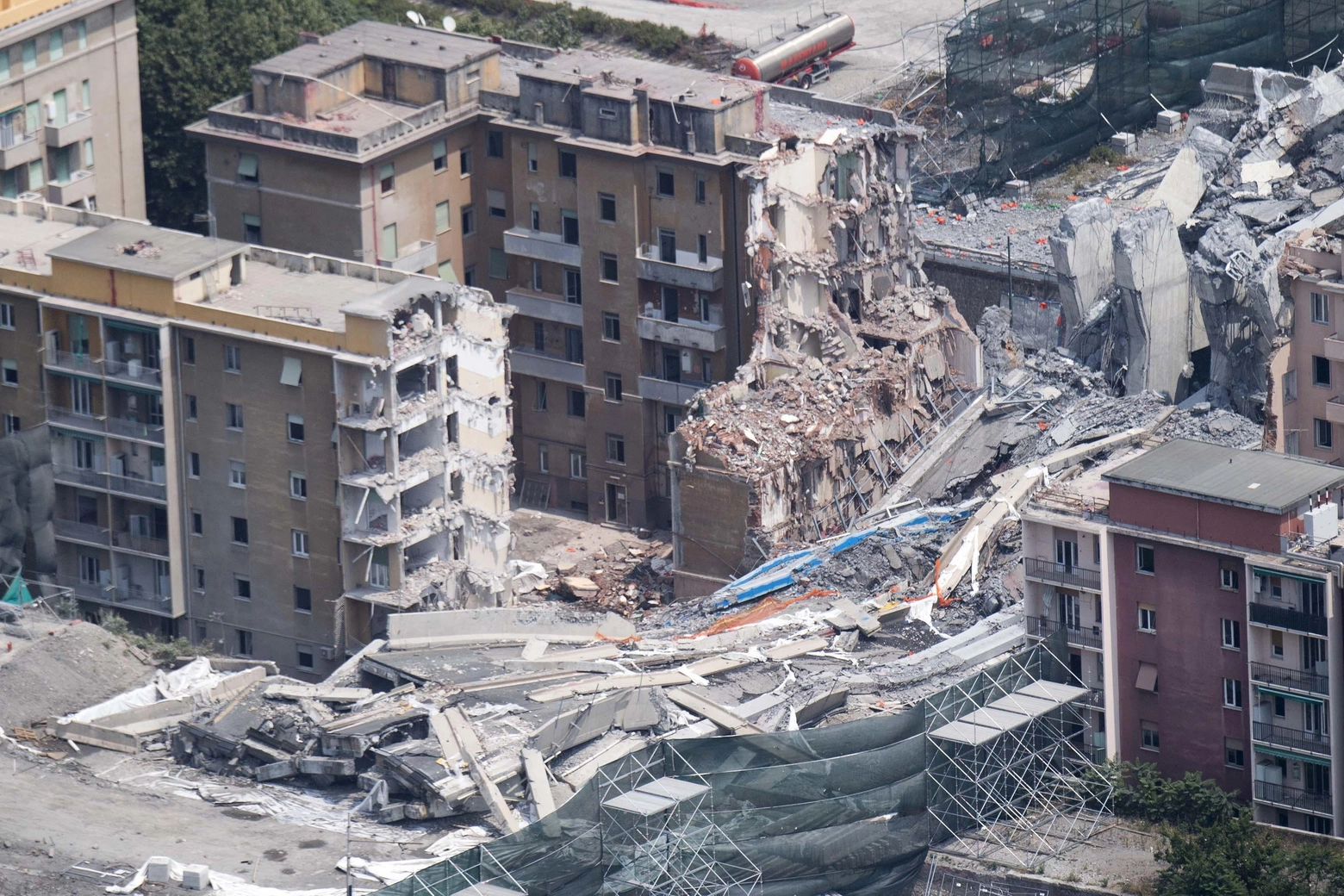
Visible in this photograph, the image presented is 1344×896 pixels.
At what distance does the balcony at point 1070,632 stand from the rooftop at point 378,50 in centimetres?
3916

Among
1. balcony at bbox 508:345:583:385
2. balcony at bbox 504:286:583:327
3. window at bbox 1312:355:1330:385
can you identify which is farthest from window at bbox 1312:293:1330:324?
balcony at bbox 508:345:583:385

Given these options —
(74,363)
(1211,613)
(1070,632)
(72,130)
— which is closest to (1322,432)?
(1070,632)

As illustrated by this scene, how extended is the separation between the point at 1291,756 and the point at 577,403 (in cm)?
4146

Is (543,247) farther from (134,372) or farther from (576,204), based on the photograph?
(134,372)

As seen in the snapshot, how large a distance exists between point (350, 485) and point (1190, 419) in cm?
2737

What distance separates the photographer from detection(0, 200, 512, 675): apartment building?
110m

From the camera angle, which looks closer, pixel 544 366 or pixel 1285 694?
pixel 1285 694

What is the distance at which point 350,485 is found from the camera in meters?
110

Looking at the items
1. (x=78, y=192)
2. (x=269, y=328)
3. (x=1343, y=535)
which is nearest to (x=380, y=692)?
(x=269, y=328)

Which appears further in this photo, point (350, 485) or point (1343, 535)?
point (350, 485)

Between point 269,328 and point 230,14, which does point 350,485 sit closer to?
point 269,328

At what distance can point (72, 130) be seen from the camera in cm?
13175

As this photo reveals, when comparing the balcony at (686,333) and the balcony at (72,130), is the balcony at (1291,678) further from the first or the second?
the balcony at (72,130)

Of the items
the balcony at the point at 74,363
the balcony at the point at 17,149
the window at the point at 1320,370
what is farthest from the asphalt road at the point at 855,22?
the window at the point at 1320,370
